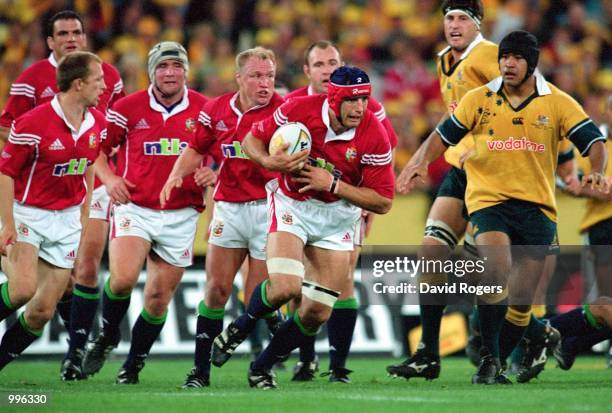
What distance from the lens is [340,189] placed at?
25.9 ft

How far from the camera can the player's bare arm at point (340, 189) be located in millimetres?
7871

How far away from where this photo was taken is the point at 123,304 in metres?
9.09

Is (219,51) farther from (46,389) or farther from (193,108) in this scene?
(46,389)

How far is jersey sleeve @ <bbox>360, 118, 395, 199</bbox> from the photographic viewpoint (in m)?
8.05

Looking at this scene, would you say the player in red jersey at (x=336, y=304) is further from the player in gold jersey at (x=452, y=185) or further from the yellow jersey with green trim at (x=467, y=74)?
the yellow jersey with green trim at (x=467, y=74)

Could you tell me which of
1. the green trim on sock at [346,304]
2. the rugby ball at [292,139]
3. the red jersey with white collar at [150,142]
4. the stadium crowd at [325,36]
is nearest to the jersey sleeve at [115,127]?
the red jersey with white collar at [150,142]

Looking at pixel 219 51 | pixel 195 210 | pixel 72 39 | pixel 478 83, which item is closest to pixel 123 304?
pixel 195 210

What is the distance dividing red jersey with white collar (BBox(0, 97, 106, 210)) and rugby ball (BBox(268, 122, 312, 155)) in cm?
154

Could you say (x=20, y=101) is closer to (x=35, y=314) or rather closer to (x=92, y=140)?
(x=92, y=140)

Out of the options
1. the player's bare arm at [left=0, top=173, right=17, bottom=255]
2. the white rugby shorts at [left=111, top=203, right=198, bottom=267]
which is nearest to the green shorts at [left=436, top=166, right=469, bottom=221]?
the white rugby shorts at [left=111, top=203, right=198, bottom=267]

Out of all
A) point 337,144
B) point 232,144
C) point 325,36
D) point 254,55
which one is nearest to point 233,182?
point 232,144

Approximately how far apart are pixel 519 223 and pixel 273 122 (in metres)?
Result: 1.93

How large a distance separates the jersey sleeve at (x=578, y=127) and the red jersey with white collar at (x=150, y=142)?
2709 mm

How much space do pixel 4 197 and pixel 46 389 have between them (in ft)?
4.48
